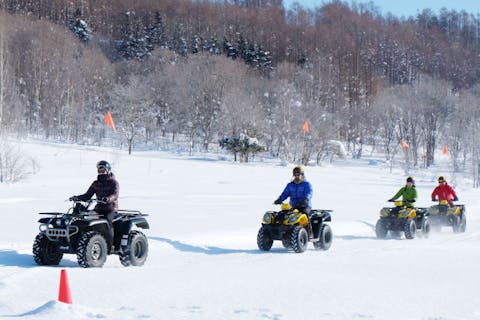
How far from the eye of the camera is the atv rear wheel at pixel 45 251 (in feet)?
35.1

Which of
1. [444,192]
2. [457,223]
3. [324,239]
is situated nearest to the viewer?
[324,239]

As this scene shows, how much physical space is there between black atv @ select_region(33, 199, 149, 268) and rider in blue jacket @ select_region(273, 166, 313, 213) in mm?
3846

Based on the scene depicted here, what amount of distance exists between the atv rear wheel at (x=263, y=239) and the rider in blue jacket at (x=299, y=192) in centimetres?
68

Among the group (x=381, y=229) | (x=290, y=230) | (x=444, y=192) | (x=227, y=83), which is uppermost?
(x=227, y=83)

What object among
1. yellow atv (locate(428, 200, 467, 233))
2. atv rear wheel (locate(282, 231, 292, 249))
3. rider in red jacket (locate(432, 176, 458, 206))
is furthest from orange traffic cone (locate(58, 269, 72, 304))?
rider in red jacket (locate(432, 176, 458, 206))

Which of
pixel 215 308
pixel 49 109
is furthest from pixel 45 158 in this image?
pixel 215 308

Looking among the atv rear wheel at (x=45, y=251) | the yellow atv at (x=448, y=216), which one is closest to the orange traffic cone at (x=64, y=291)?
the atv rear wheel at (x=45, y=251)

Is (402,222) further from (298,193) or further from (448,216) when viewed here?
(298,193)

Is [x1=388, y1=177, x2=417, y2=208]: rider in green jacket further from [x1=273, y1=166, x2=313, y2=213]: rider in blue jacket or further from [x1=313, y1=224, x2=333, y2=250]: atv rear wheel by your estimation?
[x1=273, y1=166, x2=313, y2=213]: rider in blue jacket

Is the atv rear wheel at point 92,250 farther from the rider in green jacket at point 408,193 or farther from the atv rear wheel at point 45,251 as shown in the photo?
the rider in green jacket at point 408,193

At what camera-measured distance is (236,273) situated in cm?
1016

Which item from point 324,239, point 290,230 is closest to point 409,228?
point 324,239

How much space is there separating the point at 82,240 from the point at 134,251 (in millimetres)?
1141

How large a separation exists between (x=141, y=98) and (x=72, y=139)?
927 centimetres
